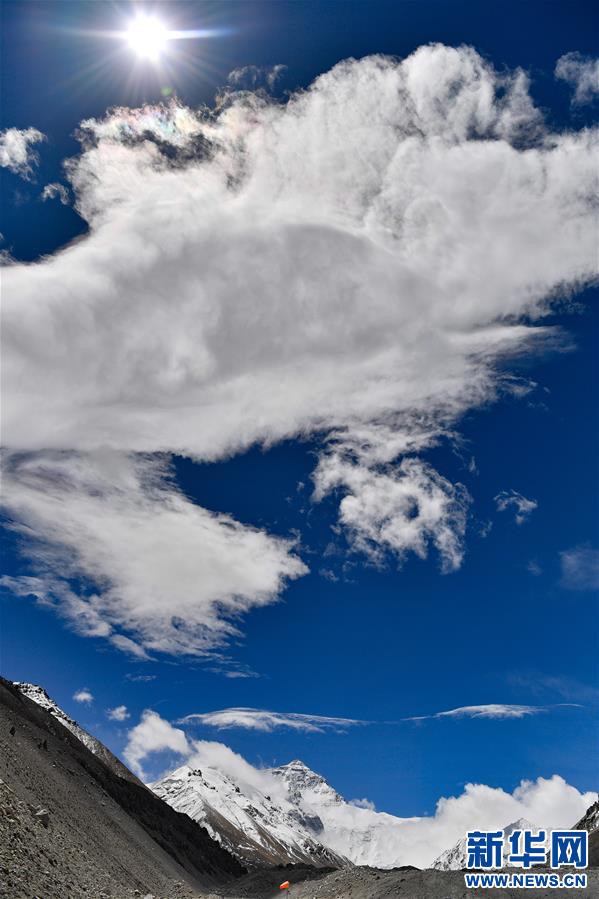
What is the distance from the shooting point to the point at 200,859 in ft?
416

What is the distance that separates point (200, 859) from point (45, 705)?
47068 millimetres

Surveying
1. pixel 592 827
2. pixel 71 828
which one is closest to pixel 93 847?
pixel 71 828

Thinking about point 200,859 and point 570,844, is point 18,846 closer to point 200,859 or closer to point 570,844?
point 570,844

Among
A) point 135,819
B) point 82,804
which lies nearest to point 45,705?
point 135,819

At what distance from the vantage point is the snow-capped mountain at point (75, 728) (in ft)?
467

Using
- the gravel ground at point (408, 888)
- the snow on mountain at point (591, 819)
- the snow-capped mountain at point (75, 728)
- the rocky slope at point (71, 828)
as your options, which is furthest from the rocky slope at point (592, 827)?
the snow-capped mountain at point (75, 728)

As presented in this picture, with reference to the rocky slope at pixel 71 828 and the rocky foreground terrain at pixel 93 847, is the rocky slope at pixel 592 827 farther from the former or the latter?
the rocky slope at pixel 71 828

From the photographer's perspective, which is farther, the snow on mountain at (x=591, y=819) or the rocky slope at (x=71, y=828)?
the snow on mountain at (x=591, y=819)

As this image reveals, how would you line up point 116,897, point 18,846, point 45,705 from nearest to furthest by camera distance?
point 18,846 < point 116,897 < point 45,705

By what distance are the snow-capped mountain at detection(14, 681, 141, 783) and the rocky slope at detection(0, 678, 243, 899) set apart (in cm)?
2023

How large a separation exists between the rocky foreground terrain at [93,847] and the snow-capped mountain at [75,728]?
2431cm

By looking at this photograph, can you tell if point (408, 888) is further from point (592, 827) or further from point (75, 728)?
point (75, 728)

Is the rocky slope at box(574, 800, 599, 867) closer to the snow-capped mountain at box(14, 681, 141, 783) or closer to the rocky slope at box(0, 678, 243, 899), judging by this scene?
the rocky slope at box(0, 678, 243, 899)

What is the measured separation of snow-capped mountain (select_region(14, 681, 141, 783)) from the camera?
467 feet
